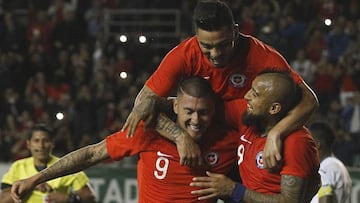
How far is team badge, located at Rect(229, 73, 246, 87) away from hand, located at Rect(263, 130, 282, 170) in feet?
1.38

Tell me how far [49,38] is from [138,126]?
10.3 m

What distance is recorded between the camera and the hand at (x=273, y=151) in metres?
5.43

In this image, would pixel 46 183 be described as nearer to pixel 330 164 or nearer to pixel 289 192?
pixel 330 164

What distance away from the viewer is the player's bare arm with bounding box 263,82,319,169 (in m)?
5.43

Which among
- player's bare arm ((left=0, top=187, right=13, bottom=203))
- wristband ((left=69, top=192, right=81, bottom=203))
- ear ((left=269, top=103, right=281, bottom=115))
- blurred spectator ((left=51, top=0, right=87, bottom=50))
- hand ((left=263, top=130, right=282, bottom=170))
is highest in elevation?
blurred spectator ((left=51, top=0, right=87, bottom=50))

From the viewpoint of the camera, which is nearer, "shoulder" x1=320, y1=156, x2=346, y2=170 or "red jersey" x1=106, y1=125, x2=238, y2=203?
"red jersey" x1=106, y1=125, x2=238, y2=203

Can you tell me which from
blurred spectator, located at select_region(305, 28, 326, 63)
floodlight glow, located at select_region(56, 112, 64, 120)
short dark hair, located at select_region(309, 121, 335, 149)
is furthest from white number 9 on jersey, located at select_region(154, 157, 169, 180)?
blurred spectator, located at select_region(305, 28, 326, 63)

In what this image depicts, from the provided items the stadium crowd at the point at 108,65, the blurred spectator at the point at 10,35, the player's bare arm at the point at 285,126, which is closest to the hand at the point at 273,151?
the player's bare arm at the point at 285,126

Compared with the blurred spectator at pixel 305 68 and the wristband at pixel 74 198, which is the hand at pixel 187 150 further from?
the blurred spectator at pixel 305 68

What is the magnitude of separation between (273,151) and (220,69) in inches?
23.4

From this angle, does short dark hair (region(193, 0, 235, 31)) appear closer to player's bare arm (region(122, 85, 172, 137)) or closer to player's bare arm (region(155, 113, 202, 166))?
player's bare arm (region(122, 85, 172, 137))

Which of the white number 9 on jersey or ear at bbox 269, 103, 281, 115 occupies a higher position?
ear at bbox 269, 103, 281, 115

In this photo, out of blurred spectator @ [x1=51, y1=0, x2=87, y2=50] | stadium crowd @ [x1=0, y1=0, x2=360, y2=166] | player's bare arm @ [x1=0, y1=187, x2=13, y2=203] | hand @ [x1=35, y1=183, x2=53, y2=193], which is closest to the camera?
player's bare arm @ [x1=0, y1=187, x2=13, y2=203]

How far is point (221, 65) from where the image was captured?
222 inches
